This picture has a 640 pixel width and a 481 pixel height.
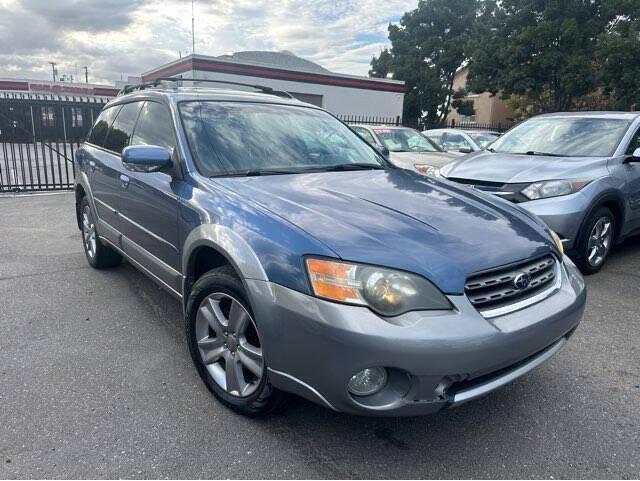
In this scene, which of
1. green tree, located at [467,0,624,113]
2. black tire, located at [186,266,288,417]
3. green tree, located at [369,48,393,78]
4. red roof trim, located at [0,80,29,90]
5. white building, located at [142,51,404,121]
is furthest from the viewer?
green tree, located at [369,48,393,78]

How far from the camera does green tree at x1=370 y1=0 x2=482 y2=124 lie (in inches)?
1332

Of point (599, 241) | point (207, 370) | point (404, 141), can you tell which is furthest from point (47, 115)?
point (599, 241)

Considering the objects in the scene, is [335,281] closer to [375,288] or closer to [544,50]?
[375,288]

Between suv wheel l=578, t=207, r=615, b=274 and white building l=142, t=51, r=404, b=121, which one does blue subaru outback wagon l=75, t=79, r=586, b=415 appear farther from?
white building l=142, t=51, r=404, b=121

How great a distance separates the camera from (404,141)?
895cm

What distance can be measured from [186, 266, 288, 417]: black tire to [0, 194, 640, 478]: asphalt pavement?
0.31 ft

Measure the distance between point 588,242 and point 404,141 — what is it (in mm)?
4751

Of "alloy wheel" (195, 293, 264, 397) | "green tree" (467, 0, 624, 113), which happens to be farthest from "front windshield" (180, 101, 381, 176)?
"green tree" (467, 0, 624, 113)

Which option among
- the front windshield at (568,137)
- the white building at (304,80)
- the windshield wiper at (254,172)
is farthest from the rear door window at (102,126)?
the white building at (304,80)

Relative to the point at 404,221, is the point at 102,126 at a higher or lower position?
higher

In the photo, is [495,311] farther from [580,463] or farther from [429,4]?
[429,4]

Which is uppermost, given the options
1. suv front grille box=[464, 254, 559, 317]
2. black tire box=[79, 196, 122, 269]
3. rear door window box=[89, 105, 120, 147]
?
rear door window box=[89, 105, 120, 147]

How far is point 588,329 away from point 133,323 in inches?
135

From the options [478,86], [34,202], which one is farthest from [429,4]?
[34,202]
